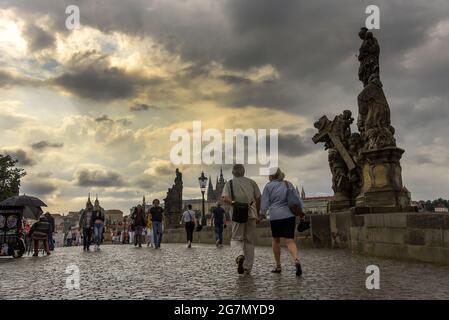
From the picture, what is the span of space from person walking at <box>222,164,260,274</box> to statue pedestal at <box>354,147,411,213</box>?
5.23 meters

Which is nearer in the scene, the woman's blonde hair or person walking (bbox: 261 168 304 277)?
person walking (bbox: 261 168 304 277)

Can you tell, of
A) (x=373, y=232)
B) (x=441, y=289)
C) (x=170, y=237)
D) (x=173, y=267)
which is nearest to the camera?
(x=441, y=289)

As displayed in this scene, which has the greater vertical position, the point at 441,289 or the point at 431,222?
the point at 431,222

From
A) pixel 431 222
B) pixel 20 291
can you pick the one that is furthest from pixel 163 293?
pixel 431 222

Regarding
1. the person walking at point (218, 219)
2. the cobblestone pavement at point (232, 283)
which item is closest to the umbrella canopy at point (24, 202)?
the person walking at point (218, 219)

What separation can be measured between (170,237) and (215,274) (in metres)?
20.0

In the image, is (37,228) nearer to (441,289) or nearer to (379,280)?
(379,280)

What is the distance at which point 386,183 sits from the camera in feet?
40.1

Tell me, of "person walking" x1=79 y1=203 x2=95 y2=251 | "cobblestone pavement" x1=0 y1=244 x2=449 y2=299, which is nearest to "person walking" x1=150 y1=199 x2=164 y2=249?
"person walking" x1=79 y1=203 x2=95 y2=251

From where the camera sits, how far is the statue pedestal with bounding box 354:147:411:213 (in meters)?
12.1

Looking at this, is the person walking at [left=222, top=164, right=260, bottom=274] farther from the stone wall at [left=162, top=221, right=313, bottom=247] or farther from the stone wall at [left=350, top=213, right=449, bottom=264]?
the stone wall at [left=162, top=221, right=313, bottom=247]

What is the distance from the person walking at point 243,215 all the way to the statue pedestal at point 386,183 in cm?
523

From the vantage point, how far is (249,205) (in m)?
7.84

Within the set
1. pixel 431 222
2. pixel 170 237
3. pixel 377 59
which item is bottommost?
pixel 170 237
